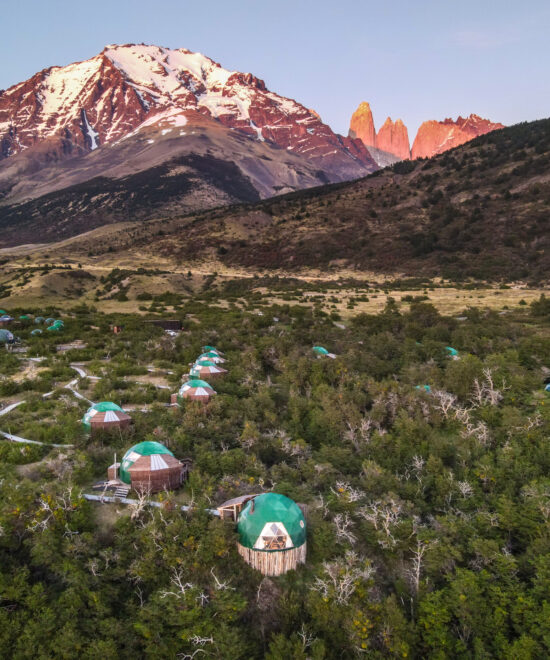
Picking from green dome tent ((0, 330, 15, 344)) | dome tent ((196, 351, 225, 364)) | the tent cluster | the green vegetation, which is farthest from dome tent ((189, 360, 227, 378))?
green dome tent ((0, 330, 15, 344))

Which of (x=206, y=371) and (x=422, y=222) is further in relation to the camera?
(x=422, y=222)

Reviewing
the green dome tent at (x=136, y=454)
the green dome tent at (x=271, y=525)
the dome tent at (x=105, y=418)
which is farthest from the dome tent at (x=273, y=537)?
the dome tent at (x=105, y=418)

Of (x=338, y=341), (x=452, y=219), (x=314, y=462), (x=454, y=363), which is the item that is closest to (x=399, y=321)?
(x=338, y=341)

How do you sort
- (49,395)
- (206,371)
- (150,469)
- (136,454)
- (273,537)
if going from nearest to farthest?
(273,537) < (150,469) < (136,454) < (49,395) < (206,371)

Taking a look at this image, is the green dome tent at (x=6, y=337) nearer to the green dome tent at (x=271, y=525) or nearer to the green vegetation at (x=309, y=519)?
the green vegetation at (x=309, y=519)

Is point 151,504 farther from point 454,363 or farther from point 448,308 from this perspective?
point 448,308

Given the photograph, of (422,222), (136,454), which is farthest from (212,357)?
(422,222)

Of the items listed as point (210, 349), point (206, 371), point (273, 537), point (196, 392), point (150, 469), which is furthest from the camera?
point (210, 349)

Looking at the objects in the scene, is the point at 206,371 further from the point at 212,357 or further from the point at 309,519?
the point at 309,519

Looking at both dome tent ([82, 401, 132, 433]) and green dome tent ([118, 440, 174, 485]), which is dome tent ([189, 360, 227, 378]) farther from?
green dome tent ([118, 440, 174, 485])
